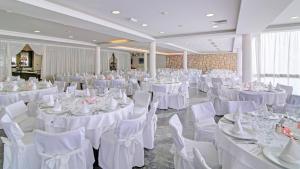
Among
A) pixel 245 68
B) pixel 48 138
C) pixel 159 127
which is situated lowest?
Answer: pixel 159 127

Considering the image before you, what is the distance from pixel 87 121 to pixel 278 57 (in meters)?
10.6

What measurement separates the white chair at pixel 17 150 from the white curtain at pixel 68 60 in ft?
41.6

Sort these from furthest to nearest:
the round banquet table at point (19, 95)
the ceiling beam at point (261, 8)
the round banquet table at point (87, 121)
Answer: the round banquet table at point (19, 95) → the ceiling beam at point (261, 8) → the round banquet table at point (87, 121)

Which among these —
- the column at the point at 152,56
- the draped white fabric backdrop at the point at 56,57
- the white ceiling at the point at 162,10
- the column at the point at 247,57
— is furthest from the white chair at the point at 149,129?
the draped white fabric backdrop at the point at 56,57

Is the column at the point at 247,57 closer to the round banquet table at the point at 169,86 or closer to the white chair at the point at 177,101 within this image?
the round banquet table at the point at 169,86

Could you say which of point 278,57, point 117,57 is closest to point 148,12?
point 278,57

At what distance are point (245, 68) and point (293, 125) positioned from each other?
693 cm

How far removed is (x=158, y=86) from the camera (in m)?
8.12

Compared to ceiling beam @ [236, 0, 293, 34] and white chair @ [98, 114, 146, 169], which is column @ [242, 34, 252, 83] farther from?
white chair @ [98, 114, 146, 169]

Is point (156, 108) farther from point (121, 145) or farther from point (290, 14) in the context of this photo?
point (290, 14)

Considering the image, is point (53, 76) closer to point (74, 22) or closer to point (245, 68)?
point (74, 22)

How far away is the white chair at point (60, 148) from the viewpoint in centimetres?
239

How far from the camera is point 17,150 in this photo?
282cm

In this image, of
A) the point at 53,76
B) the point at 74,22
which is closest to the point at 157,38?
the point at 74,22
